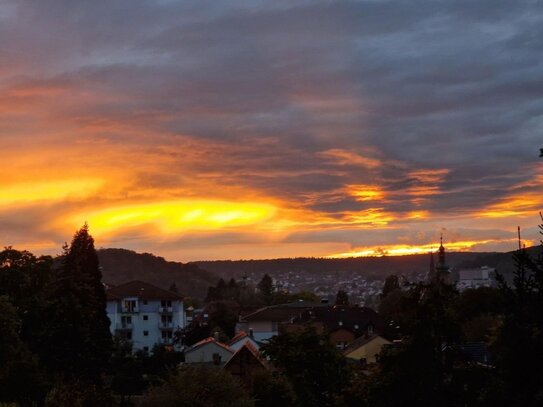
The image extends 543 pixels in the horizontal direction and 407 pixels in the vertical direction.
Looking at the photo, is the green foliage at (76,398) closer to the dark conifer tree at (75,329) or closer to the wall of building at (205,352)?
the dark conifer tree at (75,329)

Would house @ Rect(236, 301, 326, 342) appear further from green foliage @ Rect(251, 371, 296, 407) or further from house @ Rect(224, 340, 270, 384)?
green foliage @ Rect(251, 371, 296, 407)

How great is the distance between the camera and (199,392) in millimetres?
40375

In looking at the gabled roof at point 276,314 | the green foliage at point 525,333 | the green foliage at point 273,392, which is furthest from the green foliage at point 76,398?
the gabled roof at point 276,314

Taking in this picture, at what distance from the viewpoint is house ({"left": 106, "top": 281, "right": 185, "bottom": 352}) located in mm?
113938

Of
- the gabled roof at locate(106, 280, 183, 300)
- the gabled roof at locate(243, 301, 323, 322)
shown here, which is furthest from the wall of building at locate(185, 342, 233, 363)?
the gabled roof at locate(106, 280, 183, 300)

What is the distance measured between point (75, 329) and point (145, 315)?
6225 centimetres

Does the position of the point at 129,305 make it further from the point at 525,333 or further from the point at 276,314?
the point at 525,333

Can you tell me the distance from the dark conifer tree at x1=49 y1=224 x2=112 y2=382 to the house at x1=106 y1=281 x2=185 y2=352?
5388 centimetres

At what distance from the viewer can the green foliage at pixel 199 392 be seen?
40.1m

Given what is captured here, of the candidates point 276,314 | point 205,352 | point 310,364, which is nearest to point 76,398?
point 310,364

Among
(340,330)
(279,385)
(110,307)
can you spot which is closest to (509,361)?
(279,385)

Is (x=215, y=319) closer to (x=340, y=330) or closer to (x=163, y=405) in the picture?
(x=340, y=330)

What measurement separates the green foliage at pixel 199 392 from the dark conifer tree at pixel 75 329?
11.2m

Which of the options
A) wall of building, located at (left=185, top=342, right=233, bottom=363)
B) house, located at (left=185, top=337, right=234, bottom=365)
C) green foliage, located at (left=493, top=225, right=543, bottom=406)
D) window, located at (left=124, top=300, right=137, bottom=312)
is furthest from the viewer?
window, located at (left=124, top=300, right=137, bottom=312)
